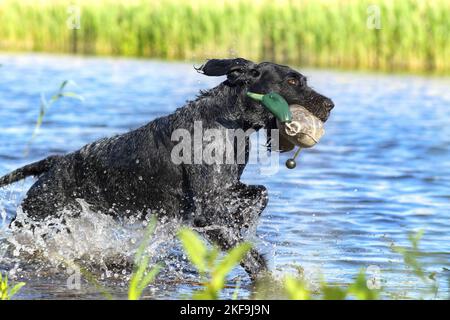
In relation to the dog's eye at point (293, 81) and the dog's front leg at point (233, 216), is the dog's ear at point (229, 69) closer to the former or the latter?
the dog's eye at point (293, 81)

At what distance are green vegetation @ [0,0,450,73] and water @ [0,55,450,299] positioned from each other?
63 centimetres

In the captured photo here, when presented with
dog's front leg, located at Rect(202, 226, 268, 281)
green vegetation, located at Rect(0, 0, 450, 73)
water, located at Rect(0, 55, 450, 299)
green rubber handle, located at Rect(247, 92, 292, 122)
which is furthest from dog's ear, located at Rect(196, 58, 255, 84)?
green vegetation, located at Rect(0, 0, 450, 73)

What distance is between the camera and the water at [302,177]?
23.3 ft

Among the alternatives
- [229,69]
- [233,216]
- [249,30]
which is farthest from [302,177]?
[249,30]

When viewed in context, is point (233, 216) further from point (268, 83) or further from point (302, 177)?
point (302, 177)

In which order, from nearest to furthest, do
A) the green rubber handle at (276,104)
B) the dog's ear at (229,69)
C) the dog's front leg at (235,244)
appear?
the green rubber handle at (276,104) → the dog's front leg at (235,244) → the dog's ear at (229,69)

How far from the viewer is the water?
711 cm

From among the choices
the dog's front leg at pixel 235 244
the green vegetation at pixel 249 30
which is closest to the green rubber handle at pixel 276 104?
the dog's front leg at pixel 235 244

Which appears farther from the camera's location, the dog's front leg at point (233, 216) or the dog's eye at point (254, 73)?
the dog's eye at point (254, 73)

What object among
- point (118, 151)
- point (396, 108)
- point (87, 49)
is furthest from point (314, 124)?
point (87, 49)

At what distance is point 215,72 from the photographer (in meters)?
6.73

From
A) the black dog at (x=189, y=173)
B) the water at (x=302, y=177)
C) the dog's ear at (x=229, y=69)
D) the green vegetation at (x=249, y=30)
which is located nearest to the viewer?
the black dog at (x=189, y=173)

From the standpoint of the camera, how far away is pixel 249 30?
883 inches

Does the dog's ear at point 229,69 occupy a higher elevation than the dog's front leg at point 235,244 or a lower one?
higher
